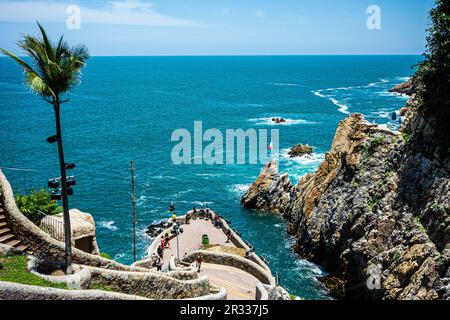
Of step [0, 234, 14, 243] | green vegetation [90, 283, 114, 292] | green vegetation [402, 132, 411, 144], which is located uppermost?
green vegetation [402, 132, 411, 144]

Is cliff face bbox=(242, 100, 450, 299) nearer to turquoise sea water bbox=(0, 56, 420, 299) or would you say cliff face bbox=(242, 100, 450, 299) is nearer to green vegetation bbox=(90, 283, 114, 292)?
turquoise sea water bbox=(0, 56, 420, 299)

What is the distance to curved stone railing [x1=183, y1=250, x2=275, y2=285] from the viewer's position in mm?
29375

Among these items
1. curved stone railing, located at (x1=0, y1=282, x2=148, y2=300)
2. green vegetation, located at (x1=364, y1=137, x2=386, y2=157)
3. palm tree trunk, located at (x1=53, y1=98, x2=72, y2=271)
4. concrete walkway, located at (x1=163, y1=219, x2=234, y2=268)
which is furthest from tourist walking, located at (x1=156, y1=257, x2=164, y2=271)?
green vegetation, located at (x1=364, y1=137, x2=386, y2=157)

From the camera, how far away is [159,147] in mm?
84500

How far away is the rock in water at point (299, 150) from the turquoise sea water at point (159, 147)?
1.94 meters

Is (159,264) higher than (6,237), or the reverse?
(6,237)

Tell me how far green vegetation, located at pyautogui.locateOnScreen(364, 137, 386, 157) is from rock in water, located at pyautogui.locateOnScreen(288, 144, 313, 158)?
38.5 meters

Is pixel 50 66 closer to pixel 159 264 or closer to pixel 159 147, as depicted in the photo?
pixel 159 264

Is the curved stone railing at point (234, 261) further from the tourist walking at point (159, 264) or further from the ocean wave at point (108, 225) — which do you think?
the ocean wave at point (108, 225)

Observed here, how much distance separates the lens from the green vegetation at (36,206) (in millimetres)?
21634

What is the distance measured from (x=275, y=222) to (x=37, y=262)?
36.2 m

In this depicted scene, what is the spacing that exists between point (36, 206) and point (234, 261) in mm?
14929

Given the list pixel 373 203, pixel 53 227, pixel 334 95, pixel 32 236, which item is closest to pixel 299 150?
pixel 373 203

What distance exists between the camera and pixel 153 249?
35.5 m
